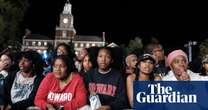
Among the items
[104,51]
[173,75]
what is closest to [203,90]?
[173,75]

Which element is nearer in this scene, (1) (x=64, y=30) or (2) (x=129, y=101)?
(2) (x=129, y=101)

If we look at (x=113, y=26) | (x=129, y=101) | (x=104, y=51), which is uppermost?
(x=113, y=26)

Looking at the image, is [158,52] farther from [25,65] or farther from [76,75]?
[25,65]

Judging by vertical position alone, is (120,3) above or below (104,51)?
above

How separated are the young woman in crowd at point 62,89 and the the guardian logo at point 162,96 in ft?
4.99

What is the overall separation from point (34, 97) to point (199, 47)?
81.7ft

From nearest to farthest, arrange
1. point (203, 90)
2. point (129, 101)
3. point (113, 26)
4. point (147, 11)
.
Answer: point (203, 90) < point (129, 101) < point (147, 11) < point (113, 26)

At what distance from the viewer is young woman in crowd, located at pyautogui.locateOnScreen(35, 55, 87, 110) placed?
20.7ft

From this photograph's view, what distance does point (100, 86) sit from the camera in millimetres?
6445

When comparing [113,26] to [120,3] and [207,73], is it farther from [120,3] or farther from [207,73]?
[207,73]

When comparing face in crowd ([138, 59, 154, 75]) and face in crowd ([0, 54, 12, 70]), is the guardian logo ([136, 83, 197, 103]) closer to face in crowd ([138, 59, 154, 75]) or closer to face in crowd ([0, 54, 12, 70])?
face in crowd ([138, 59, 154, 75])

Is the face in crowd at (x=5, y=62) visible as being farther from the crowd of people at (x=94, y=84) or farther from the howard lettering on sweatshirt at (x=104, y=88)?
the howard lettering on sweatshirt at (x=104, y=88)

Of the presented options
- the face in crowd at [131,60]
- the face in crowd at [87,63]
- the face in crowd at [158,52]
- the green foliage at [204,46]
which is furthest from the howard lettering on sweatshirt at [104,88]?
the green foliage at [204,46]

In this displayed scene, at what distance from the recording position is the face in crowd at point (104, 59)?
21.6 ft
